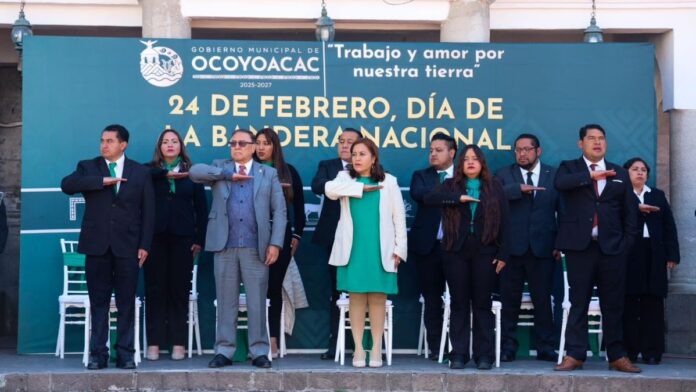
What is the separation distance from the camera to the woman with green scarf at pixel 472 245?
854 centimetres

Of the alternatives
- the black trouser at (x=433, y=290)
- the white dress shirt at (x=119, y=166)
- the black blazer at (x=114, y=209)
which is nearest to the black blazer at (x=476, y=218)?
the black trouser at (x=433, y=290)

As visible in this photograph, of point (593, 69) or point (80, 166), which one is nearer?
point (80, 166)

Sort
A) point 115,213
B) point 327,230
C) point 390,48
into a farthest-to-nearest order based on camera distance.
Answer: point 390,48 → point 327,230 → point 115,213

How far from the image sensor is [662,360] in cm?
973

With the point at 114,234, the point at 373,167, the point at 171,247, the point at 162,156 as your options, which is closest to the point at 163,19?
the point at 162,156

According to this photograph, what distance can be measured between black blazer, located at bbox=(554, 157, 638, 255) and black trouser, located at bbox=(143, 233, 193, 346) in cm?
282

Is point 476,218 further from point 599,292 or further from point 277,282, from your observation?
point 277,282

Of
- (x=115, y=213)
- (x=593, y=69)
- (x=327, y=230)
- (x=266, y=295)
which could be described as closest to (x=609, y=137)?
(x=593, y=69)

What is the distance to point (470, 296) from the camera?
8.67 metres

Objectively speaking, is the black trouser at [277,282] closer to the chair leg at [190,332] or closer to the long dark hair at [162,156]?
the chair leg at [190,332]

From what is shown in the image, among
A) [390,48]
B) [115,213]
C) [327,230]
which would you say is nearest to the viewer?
[115,213]

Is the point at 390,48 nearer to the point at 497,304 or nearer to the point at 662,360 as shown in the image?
the point at 497,304

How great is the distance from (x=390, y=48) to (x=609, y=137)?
1.96 meters

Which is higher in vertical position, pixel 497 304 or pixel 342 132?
pixel 342 132
